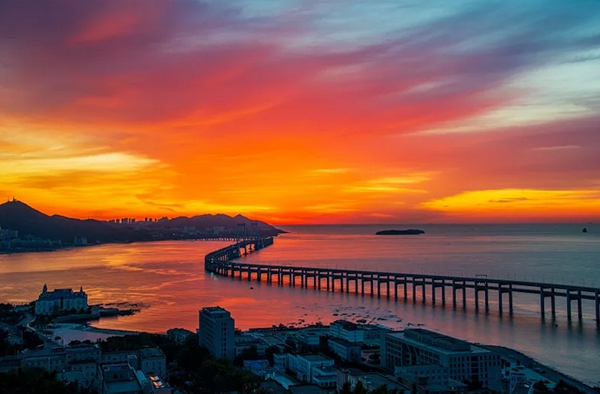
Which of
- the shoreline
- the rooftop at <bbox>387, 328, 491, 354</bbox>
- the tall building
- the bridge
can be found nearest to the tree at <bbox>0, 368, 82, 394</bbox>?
the tall building

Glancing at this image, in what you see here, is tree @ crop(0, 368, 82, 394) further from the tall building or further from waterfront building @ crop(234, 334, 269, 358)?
waterfront building @ crop(234, 334, 269, 358)

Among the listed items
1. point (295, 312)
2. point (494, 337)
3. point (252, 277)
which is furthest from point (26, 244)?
point (494, 337)

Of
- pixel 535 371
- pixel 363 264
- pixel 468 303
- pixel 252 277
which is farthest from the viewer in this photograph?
pixel 363 264

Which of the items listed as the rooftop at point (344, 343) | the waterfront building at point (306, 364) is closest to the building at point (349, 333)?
the rooftop at point (344, 343)

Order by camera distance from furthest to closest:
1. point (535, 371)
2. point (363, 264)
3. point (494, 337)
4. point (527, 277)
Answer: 1. point (363, 264)
2. point (527, 277)
3. point (494, 337)
4. point (535, 371)

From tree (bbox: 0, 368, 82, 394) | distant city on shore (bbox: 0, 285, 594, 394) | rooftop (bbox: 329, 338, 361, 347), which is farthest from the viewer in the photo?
rooftop (bbox: 329, 338, 361, 347)

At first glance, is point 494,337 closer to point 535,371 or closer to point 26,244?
point 535,371
